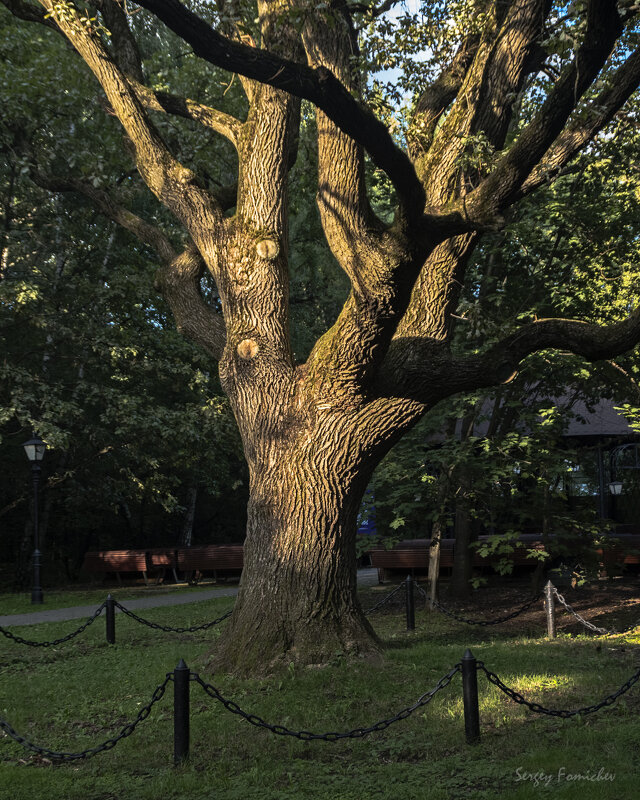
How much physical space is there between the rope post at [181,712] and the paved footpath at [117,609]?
9354 mm

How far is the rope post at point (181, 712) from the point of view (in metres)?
5.41

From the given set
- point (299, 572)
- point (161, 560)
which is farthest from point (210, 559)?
point (299, 572)

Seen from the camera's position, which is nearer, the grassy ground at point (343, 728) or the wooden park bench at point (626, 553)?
the grassy ground at point (343, 728)

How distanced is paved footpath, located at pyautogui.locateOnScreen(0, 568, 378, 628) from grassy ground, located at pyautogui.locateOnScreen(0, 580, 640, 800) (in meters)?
5.02

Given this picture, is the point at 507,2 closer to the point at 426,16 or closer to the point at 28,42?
the point at 426,16

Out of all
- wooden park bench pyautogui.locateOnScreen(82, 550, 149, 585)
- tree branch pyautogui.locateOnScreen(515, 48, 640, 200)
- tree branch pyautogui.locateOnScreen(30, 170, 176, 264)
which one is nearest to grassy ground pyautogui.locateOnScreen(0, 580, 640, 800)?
tree branch pyautogui.locateOnScreen(515, 48, 640, 200)

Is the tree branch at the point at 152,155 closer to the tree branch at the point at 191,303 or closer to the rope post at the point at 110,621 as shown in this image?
the tree branch at the point at 191,303

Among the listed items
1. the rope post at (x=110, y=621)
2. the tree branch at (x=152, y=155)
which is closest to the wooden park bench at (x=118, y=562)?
the rope post at (x=110, y=621)

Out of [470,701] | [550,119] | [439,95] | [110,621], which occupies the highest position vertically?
[439,95]

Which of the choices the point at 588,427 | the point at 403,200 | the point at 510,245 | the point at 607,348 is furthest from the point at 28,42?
the point at 588,427

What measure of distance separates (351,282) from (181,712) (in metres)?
4.57

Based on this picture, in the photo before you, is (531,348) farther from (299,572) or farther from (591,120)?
(299,572)

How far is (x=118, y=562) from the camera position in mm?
22156

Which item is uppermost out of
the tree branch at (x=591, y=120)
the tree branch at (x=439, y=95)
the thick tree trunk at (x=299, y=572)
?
the tree branch at (x=439, y=95)
